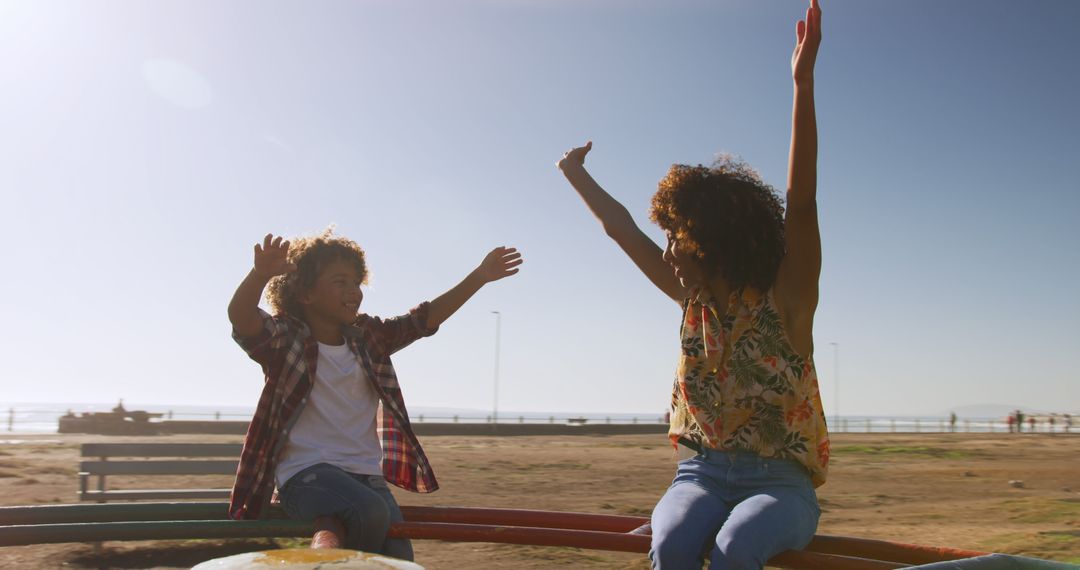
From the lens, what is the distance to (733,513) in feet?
7.08

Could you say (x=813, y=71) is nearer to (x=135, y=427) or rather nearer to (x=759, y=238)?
(x=759, y=238)

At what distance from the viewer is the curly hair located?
249 centimetres

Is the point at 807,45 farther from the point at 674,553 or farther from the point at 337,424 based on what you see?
the point at 337,424

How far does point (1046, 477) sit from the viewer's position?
13.6m

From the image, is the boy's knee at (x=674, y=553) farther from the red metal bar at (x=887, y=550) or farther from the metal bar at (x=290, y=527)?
the red metal bar at (x=887, y=550)

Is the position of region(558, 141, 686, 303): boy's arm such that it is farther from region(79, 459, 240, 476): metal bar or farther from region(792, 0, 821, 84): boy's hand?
region(79, 459, 240, 476): metal bar

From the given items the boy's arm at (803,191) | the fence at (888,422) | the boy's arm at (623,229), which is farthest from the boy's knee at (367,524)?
the fence at (888,422)

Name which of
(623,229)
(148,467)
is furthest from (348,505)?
(148,467)

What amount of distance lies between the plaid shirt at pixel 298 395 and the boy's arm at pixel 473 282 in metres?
0.06

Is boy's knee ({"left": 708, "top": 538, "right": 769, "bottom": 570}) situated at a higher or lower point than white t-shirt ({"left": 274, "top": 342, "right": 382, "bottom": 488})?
lower

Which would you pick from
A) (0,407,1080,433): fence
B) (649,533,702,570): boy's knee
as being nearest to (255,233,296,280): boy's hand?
(649,533,702,570): boy's knee

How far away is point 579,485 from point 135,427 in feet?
63.4

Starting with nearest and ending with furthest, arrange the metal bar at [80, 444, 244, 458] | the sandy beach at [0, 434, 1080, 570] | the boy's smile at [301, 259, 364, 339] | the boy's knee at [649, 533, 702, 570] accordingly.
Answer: the boy's knee at [649, 533, 702, 570]
the boy's smile at [301, 259, 364, 339]
the sandy beach at [0, 434, 1080, 570]
the metal bar at [80, 444, 244, 458]

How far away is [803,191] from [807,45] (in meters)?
0.40
